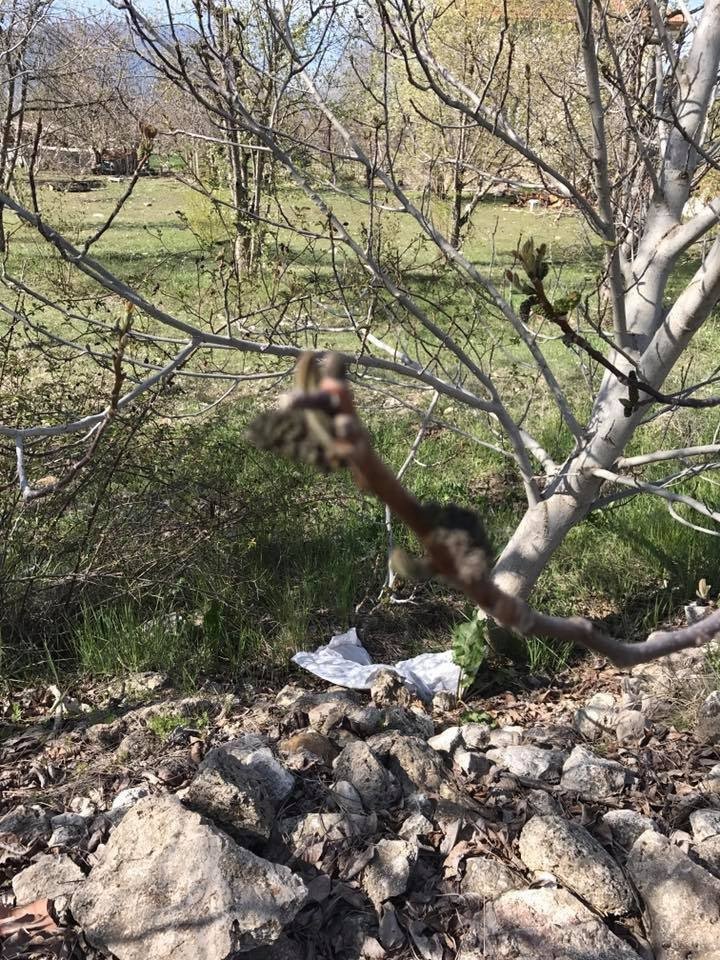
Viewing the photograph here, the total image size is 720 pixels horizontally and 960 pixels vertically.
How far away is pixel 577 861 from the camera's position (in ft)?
7.27

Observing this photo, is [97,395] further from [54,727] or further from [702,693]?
[702,693]

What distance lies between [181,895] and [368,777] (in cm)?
74

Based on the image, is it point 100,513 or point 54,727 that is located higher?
point 100,513

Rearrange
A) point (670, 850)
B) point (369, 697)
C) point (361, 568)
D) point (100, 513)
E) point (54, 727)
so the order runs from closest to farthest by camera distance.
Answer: point (670, 850), point (54, 727), point (369, 697), point (100, 513), point (361, 568)

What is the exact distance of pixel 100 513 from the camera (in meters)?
3.88

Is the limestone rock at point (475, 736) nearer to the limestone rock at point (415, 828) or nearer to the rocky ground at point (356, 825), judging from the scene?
the rocky ground at point (356, 825)

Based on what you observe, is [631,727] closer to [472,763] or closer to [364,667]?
[472,763]

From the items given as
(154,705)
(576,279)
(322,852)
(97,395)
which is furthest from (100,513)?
(576,279)

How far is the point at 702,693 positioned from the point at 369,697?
1.30 m

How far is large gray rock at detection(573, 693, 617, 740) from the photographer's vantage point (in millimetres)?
3064

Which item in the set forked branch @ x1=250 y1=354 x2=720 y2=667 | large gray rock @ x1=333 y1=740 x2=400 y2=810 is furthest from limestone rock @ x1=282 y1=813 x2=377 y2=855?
forked branch @ x1=250 y1=354 x2=720 y2=667

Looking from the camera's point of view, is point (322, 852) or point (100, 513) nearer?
point (322, 852)

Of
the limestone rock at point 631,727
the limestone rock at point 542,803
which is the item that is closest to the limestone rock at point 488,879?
the limestone rock at point 542,803

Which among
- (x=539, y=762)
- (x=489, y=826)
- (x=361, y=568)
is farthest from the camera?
(x=361, y=568)
